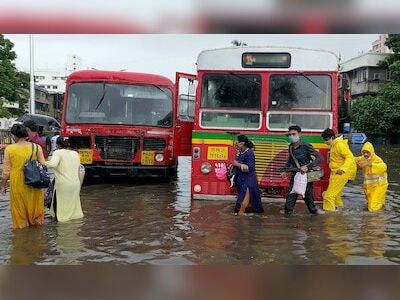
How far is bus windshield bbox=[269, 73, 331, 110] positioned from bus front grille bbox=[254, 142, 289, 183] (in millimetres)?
764

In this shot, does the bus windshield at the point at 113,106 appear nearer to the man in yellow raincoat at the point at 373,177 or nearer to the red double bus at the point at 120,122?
the red double bus at the point at 120,122

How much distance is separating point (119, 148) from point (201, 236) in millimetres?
6441

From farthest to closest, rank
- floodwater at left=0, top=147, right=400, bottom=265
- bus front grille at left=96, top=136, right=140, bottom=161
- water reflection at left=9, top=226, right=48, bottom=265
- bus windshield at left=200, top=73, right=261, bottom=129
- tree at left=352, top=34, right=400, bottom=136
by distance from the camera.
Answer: tree at left=352, top=34, right=400, bottom=136 → bus front grille at left=96, top=136, right=140, bottom=161 → bus windshield at left=200, top=73, right=261, bottom=129 → floodwater at left=0, top=147, right=400, bottom=265 → water reflection at left=9, top=226, right=48, bottom=265

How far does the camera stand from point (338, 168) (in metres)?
9.25

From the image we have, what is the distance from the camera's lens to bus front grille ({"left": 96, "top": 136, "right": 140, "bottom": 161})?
43.2 feet

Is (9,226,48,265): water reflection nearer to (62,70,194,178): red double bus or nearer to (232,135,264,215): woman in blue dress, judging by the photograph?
(232,135,264,215): woman in blue dress

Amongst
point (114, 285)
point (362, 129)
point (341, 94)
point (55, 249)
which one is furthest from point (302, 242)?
point (362, 129)

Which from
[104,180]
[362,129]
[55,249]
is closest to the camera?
[55,249]

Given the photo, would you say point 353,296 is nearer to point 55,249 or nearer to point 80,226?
point 55,249

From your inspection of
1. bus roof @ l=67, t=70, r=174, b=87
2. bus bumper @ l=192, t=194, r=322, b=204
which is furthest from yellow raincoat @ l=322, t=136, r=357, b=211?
bus roof @ l=67, t=70, r=174, b=87

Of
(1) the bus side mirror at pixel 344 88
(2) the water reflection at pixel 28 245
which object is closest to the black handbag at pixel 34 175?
(2) the water reflection at pixel 28 245

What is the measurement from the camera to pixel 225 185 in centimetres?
1021

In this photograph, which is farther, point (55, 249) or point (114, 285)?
point (55, 249)

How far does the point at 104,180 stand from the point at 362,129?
1307 inches
